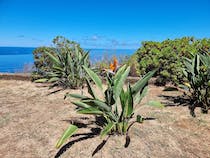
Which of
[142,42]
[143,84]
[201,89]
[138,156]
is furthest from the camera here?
[142,42]

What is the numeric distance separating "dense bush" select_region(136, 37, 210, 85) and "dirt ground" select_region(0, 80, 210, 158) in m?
1.69

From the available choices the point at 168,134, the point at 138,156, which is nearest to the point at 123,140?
the point at 138,156

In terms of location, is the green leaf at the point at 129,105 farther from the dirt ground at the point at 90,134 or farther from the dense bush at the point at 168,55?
the dense bush at the point at 168,55

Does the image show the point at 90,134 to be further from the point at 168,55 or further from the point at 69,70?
the point at 168,55

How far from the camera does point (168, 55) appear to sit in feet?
19.2

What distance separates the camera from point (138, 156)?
2.41 m

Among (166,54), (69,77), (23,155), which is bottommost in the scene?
(23,155)

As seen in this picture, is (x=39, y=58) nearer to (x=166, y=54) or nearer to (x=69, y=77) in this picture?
(x=69, y=77)

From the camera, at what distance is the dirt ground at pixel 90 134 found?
99.2 inches

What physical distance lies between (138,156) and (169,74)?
12.6ft

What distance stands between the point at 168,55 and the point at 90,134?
369 centimetres

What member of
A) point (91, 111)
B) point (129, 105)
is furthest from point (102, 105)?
point (129, 105)

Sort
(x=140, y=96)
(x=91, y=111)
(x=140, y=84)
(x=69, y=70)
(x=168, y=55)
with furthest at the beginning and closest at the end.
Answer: (x=168, y=55) → (x=69, y=70) → (x=140, y=96) → (x=140, y=84) → (x=91, y=111)

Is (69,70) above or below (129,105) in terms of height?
above
